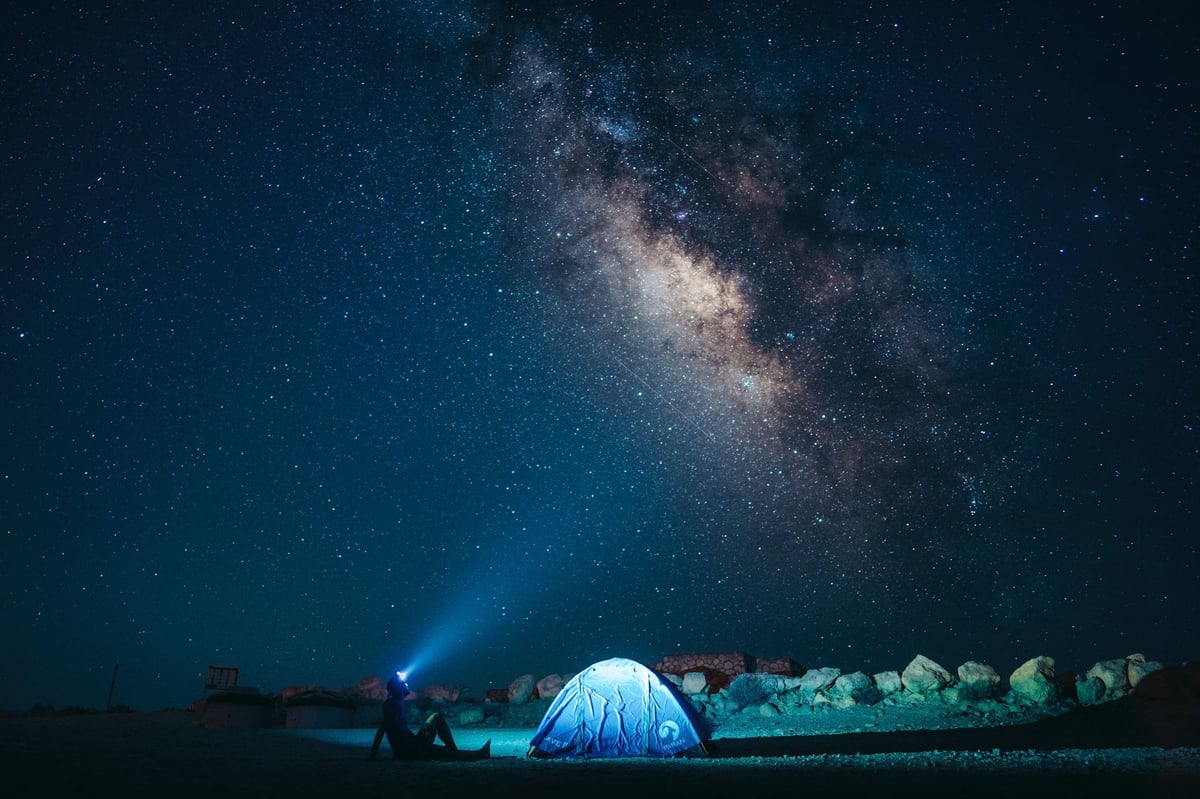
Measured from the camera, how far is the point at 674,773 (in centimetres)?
1039

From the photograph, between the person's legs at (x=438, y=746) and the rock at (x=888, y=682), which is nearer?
the person's legs at (x=438, y=746)

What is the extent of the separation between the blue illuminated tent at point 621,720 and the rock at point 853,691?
11.1 m

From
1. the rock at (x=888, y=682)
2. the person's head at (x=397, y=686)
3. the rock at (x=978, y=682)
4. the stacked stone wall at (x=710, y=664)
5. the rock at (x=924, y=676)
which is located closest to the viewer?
the person's head at (x=397, y=686)

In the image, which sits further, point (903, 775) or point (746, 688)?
point (746, 688)

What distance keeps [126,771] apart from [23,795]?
116 inches

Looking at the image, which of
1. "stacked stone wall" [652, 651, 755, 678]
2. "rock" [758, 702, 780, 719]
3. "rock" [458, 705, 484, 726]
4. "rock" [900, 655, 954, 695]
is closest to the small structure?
"rock" [458, 705, 484, 726]

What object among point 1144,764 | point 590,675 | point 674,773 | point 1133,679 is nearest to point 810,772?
point 674,773

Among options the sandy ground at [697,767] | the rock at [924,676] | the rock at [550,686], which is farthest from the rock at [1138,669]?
the rock at [550,686]

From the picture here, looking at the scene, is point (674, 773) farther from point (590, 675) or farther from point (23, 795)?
point (23, 795)

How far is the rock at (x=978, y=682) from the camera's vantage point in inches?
862

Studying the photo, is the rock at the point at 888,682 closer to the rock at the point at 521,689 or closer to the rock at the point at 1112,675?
the rock at the point at 1112,675

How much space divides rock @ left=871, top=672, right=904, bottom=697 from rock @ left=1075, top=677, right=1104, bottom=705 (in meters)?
5.09

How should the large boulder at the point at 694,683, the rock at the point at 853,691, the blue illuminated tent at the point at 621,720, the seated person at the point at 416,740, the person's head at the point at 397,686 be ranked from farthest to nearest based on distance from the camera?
the large boulder at the point at 694,683, the rock at the point at 853,691, the blue illuminated tent at the point at 621,720, the person's head at the point at 397,686, the seated person at the point at 416,740

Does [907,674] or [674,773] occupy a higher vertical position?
[907,674]
